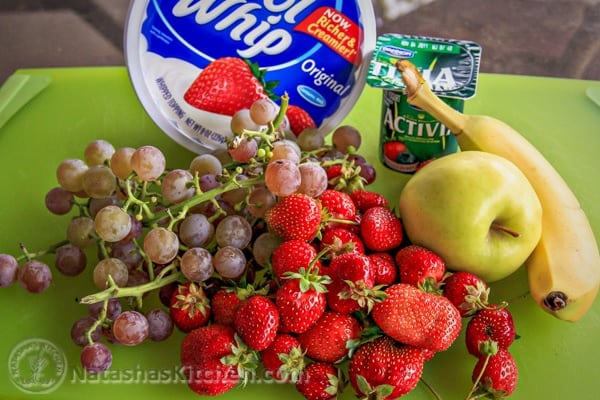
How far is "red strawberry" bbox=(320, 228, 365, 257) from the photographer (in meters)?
0.91

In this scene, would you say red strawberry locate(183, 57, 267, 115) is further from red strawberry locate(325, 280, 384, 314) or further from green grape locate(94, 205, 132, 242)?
red strawberry locate(325, 280, 384, 314)

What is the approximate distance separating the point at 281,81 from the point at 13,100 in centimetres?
53

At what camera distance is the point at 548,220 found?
102 centimetres

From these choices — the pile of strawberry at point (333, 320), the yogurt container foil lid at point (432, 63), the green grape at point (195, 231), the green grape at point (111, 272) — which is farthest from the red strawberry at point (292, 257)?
the yogurt container foil lid at point (432, 63)

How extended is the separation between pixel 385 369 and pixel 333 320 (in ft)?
0.28

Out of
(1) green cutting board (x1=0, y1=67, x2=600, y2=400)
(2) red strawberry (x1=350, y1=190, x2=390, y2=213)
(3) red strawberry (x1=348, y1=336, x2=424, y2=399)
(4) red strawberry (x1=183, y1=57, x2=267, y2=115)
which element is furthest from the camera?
(4) red strawberry (x1=183, y1=57, x2=267, y2=115)

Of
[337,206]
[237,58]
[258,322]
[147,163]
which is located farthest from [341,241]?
[237,58]

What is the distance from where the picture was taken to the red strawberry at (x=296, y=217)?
0.89 metres

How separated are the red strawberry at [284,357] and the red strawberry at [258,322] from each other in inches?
0.5

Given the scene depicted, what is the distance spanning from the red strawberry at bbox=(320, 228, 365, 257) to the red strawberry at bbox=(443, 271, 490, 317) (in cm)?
13

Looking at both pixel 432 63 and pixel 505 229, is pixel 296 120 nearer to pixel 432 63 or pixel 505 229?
pixel 432 63

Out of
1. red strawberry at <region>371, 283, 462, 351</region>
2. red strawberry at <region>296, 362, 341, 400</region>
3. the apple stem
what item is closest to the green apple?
the apple stem

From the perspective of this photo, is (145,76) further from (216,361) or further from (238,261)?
(216,361)

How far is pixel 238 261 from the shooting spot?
2.95 ft
